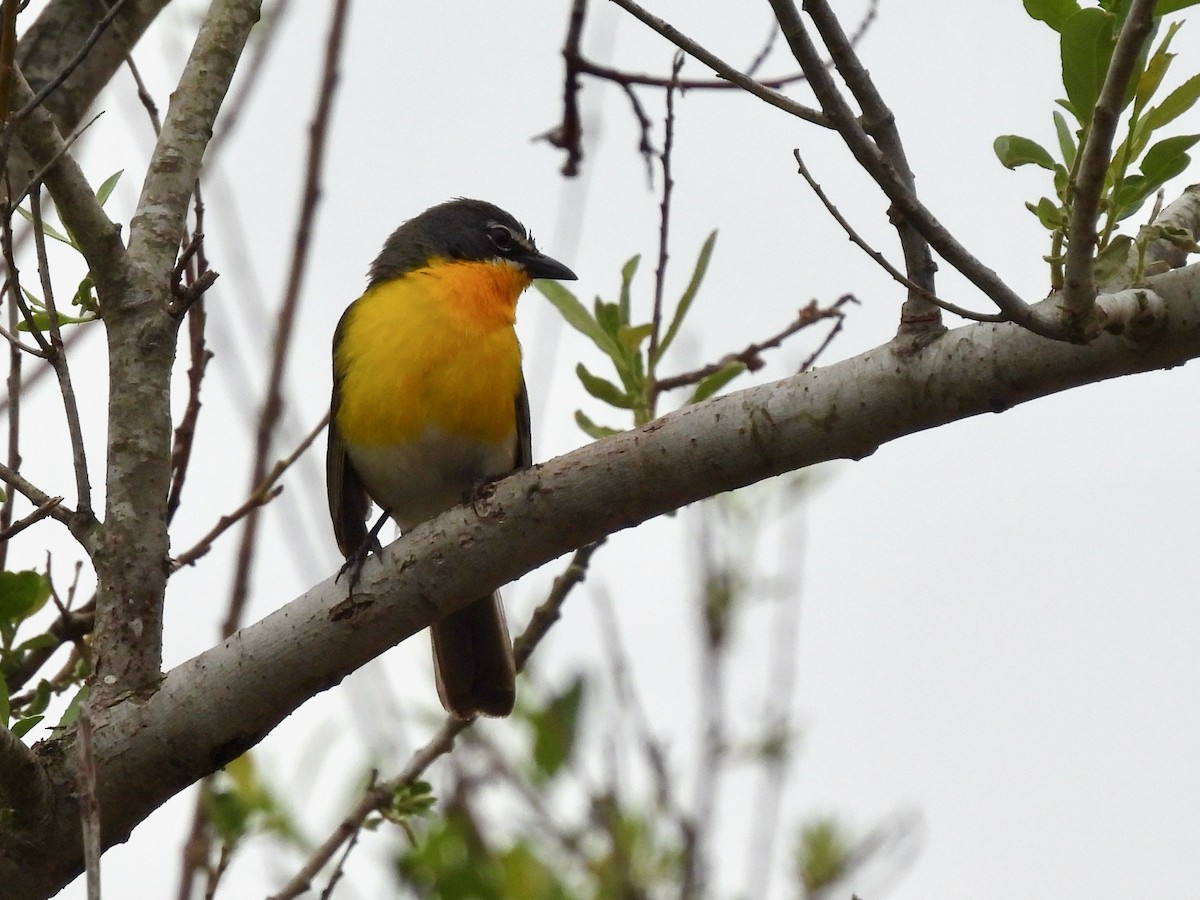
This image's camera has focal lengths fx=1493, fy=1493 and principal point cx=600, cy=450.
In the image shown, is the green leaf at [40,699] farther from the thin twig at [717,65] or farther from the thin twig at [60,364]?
the thin twig at [717,65]

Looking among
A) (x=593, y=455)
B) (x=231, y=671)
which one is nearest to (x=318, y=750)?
(x=231, y=671)

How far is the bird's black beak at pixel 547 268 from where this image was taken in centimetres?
683

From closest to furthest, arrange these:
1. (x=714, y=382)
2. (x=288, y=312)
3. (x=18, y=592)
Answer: (x=18, y=592), (x=714, y=382), (x=288, y=312)

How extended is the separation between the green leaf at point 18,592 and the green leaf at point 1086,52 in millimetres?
2857

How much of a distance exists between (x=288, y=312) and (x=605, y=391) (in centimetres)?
127

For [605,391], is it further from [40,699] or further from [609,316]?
[40,699]

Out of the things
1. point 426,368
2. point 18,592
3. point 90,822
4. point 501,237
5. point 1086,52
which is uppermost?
point 501,237

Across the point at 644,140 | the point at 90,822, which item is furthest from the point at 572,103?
the point at 90,822

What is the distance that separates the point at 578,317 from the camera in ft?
16.2

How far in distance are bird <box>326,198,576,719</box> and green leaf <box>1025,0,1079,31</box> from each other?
2737mm

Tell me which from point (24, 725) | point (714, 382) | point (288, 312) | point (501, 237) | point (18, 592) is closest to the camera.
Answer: point (24, 725)

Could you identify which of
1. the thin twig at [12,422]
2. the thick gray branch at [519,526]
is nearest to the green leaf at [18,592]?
the thin twig at [12,422]

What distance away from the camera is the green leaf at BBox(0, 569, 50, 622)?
13.1ft

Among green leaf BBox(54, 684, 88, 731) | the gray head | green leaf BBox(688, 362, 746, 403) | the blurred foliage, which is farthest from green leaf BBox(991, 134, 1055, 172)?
the gray head
